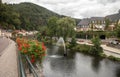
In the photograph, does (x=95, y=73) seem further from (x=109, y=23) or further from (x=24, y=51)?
(x=109, y=23)

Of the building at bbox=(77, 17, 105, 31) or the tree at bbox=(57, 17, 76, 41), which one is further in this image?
the building at bbox=(77, 17, 105, 31)

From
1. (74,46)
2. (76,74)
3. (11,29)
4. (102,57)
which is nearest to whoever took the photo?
(76,74)

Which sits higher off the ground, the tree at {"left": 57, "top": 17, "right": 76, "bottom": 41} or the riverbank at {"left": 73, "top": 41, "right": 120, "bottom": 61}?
the tree at {"left": 57, "top": 17, "right": 76, "bottom": 41}

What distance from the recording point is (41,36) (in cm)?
7712

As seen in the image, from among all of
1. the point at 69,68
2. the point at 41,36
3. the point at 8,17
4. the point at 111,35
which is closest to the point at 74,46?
the point at 111,35

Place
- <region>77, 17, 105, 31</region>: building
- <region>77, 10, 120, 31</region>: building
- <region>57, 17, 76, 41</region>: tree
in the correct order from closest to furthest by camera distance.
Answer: <region>57, 17, 76, 41</region>: tree → <region>77, 10, 120, 31</region>: building → <region>77, 17, 105, 31</region>: building

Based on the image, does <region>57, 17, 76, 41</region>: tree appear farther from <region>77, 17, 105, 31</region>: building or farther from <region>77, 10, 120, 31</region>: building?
<region>77, 17, 105, 31</region>: building

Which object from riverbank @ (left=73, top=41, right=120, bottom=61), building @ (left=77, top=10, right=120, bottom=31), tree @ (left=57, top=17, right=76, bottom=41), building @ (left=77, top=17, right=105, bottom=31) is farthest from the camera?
building @ (left=77, top=17, right=105, bottom=31)

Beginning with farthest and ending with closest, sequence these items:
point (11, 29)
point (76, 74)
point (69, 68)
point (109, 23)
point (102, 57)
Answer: point (11, 29) → point (109, 23) → point (102, 57) → point (69, 68) → point (76, 74)

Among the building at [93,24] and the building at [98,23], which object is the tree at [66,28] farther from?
the building at [93,24]

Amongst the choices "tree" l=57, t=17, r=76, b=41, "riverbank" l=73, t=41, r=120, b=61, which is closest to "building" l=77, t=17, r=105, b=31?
"tree" l=57, t=17, r=76, b=41

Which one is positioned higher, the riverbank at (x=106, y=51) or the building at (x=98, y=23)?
the building at (x=98, y=23)

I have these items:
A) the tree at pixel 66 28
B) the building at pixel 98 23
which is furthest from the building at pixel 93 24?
the tree at pixel 66 28

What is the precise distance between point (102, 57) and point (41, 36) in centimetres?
4808
